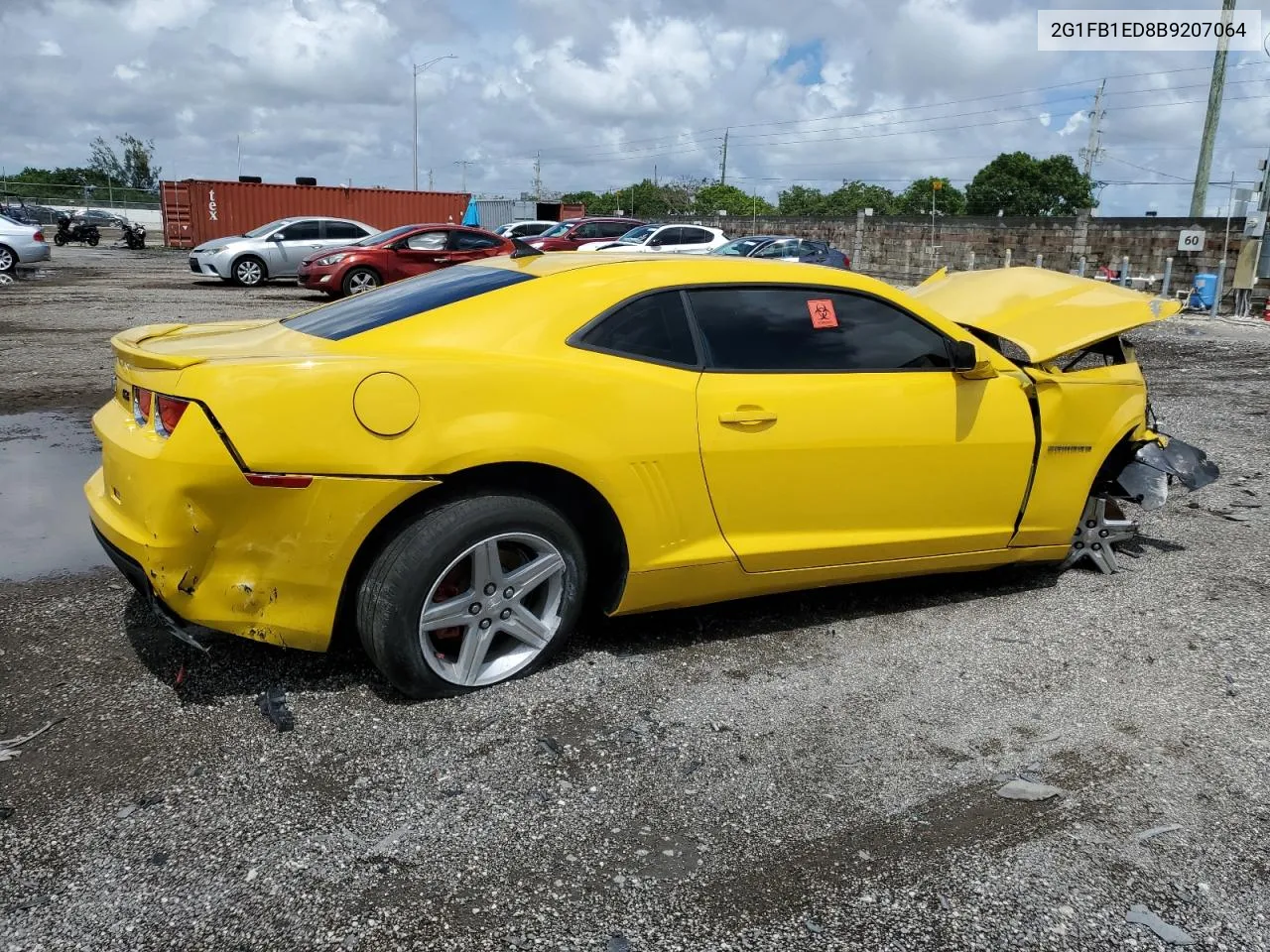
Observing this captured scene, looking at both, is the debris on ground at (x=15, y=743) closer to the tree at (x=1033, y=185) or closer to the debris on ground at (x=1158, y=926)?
the debris on ground at (x=1158, y=926)

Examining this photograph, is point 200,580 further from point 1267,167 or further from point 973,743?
point 1267,167

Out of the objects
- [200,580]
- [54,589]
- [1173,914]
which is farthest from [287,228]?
A: [1173,914]

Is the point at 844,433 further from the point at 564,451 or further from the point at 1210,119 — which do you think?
the point at 1210,119

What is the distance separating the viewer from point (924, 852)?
2.72 meters

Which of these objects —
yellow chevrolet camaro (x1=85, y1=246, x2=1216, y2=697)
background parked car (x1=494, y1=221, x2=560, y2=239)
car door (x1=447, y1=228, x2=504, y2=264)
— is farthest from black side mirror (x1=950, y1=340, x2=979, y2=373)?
background parked car (x1=494, y1=221, x2=560, y2=239)

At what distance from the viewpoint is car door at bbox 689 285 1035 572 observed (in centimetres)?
367

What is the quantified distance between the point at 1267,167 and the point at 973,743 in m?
20.0

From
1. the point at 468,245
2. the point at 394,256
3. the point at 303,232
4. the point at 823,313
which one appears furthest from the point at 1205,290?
the point at 823,313

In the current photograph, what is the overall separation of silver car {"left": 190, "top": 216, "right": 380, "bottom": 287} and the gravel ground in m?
18.5

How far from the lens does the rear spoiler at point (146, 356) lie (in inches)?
123

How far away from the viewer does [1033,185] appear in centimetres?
10338

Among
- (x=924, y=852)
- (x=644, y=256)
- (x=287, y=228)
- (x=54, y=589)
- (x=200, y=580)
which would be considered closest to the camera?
(x=924, y=852)

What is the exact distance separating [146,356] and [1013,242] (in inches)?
1249

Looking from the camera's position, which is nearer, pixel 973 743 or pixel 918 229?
pixel 973 743
